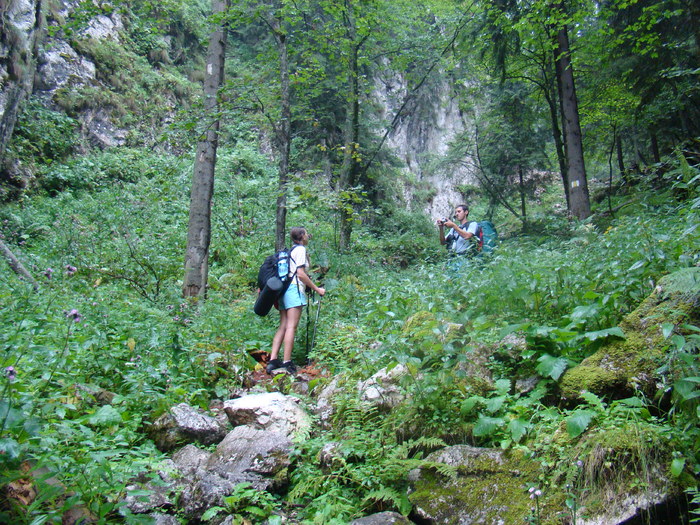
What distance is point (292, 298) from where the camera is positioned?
6008 mm

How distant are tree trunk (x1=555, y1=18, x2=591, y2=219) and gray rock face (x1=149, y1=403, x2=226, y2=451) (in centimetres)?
934

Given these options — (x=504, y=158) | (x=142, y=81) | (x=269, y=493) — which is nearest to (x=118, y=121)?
(x=142, y=81)

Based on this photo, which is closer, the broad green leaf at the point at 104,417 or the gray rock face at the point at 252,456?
the broad green leaf at the point at 104,417

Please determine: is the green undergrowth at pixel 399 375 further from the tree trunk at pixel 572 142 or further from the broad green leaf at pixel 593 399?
the tree trunk at pixel 572 142

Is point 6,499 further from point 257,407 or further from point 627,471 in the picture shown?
point 627,471

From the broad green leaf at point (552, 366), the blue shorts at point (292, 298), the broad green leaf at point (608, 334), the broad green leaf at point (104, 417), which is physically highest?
the blue shorts at point (292, 298)

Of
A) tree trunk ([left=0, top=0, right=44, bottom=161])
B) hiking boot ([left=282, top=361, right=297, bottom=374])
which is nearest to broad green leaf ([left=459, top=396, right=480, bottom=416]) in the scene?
hiking boot ([left=282, top=361, right=297, bottom=374])

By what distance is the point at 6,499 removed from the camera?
216 cm

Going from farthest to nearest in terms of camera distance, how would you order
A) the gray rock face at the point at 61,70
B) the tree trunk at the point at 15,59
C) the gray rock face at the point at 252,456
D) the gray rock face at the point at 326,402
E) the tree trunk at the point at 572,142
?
the gray rock face at the point at 61,70
the tree trunk at the point at 572,142
the tree trunk at the point at 15,59
the gray rock face at the point at 326,402
the gray rock face at the point at 252,456

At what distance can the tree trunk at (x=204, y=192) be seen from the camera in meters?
7.59

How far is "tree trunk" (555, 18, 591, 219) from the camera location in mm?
10367

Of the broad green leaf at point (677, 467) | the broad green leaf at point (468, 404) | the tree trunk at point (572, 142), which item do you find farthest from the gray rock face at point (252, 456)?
the tree trunk at point (572, 142)

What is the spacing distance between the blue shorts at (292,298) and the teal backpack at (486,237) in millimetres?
3348

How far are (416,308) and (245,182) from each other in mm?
10687
